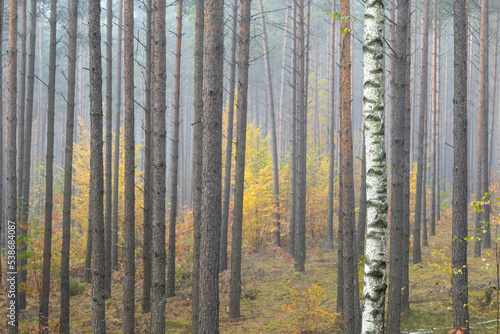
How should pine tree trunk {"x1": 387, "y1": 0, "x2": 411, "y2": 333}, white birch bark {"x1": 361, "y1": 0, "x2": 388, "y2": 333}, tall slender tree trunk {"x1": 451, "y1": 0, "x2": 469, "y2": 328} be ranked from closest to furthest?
1. white birch bark {"x1": 361, "y1": 0, "x2": 388, "y2": 333}
2. tall slender tree trunk {"x1": 451, "y1": 0, "x2": 469, "y2": 328}
3. pine tree trunk {"x1": 387, "y1": 0, "x2": 411, "y2": 333}

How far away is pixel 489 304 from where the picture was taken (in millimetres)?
8508

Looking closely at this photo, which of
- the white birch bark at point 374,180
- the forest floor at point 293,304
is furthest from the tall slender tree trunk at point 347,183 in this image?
the white birch bark at point 374,180

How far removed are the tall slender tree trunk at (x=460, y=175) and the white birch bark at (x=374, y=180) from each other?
2750 mm

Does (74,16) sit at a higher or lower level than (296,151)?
higher

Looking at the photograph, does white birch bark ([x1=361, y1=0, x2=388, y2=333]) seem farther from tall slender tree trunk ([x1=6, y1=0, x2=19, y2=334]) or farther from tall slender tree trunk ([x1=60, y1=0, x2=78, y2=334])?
tall slender tree trunk ([x1=6, y1=0, x2=19, y2=334])

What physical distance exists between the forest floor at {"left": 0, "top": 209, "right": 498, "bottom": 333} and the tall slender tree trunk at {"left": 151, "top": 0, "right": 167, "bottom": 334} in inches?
66.3

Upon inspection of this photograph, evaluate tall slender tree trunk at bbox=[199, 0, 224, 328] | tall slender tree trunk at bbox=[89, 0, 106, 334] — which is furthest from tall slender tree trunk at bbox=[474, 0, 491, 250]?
tall slender tree trunk at bbox=[89, 0, 106, 334]

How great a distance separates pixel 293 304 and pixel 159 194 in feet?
13.4

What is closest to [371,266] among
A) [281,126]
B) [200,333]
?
[200,333]

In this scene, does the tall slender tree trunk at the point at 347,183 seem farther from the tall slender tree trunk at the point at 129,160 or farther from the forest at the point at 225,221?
the tall slender tree trunk at the point at 129,160

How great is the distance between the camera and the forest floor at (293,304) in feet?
27.0

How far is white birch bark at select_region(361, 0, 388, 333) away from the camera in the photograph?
4301 mm

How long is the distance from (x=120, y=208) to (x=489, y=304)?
1353cm

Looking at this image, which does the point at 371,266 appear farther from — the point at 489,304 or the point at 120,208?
the point at 120,208
